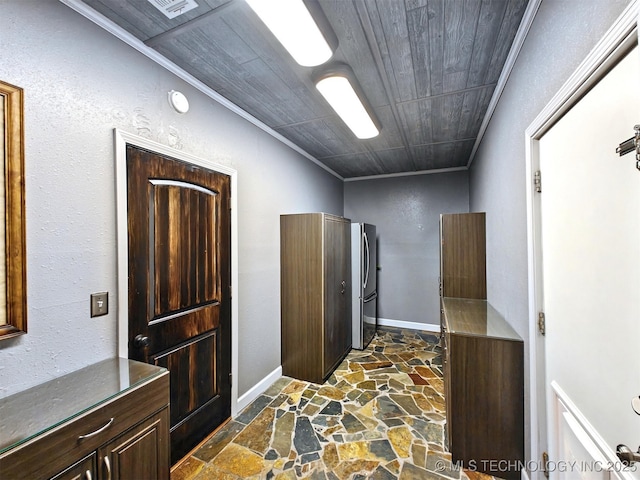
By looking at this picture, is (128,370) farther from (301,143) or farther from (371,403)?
(301,143)

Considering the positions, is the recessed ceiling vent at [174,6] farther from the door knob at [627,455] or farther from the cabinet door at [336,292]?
the door knob at [627,455]

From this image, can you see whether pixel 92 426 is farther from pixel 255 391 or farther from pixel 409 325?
pixel 409 325

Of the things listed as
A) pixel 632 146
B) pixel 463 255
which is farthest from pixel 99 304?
pixel 463 255

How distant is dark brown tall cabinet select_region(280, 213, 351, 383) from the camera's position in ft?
9.73

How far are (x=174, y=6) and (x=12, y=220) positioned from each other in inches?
51.1

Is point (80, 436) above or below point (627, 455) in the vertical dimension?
below

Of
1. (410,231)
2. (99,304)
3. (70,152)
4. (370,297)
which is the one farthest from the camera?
(410,231)

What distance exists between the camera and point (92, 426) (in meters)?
1.06

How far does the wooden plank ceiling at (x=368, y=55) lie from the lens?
1.43 metres

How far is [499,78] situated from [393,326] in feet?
13.3

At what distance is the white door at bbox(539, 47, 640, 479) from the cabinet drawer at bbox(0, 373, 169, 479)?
1.82 m

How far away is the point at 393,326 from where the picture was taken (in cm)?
489

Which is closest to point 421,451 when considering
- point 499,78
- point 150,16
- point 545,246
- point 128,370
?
point 545,246

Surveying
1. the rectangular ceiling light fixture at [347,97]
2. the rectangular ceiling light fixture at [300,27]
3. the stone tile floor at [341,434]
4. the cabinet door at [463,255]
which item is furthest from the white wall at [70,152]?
the cabinet door at [463,255]
